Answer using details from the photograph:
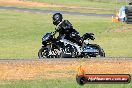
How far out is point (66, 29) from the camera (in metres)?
17.9

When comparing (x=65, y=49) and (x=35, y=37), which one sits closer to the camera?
(x=65, y=49)

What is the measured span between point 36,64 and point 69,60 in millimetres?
1524

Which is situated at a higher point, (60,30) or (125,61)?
(60,30)

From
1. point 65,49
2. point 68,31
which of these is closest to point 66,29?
point 68,31

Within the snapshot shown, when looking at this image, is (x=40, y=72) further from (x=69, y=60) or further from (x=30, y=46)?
(x=30, y=46)

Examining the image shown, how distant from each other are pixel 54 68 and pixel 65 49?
3072 mm

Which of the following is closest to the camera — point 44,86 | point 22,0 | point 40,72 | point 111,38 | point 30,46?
point 44,86

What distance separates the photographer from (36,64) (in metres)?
16.0

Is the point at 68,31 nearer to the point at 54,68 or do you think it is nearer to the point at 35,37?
the point at 54,68

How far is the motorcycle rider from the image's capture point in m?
17.9

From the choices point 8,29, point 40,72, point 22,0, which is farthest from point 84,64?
point 22,0

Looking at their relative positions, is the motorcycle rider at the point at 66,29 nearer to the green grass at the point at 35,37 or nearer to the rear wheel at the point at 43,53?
the rear wheel at the point at 43,53

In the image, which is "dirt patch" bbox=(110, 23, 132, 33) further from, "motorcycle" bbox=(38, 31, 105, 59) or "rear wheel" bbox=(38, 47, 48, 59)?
"rear wheel" bbox=(38, 47, 48, 59)

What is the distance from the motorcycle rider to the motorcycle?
0.15 metres
